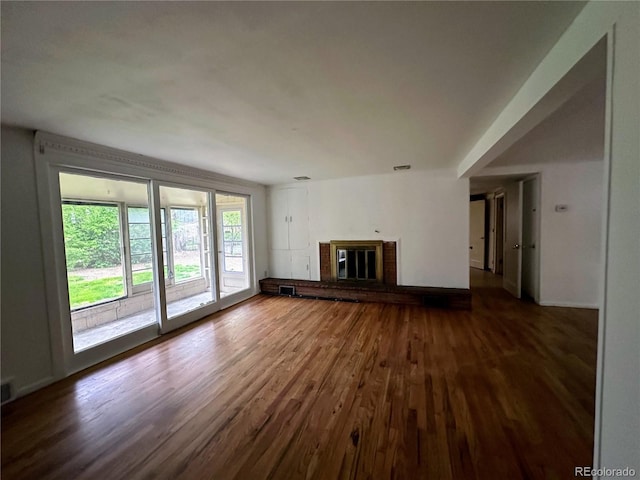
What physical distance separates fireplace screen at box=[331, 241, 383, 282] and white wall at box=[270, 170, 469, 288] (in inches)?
6.1

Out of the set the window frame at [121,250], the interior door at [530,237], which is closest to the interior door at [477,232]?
the interior door at [530,237]

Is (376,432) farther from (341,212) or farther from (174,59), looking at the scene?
(341,212)

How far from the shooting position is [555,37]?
120cm

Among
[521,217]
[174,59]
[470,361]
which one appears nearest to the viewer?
[174,59]

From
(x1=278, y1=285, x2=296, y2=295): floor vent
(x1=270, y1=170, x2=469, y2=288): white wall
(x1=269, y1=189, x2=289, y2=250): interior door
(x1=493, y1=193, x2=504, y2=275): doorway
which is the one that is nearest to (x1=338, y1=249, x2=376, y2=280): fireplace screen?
(x1=270, y1=170, x2=469, y2=288): white wall

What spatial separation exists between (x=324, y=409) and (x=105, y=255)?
3281 millimetres

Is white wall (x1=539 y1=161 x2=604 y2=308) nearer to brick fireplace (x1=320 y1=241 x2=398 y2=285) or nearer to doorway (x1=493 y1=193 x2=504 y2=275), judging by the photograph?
brick fireplace (x1=320 y1=241 x2=398 y2=285)

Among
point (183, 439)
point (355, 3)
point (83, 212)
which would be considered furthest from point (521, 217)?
point (83, 212)

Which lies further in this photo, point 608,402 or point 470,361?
point 470,361

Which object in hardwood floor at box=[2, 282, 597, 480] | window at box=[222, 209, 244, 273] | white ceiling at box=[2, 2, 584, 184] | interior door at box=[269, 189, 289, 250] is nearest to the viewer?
white ceiling at box=[2, 2, 584, 184]

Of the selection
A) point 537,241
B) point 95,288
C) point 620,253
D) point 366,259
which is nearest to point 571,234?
point 537,241

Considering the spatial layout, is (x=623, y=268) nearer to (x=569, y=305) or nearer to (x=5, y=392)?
(x=5, y=392)

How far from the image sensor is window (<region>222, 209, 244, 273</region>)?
505cm

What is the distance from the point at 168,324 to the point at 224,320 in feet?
2.33
